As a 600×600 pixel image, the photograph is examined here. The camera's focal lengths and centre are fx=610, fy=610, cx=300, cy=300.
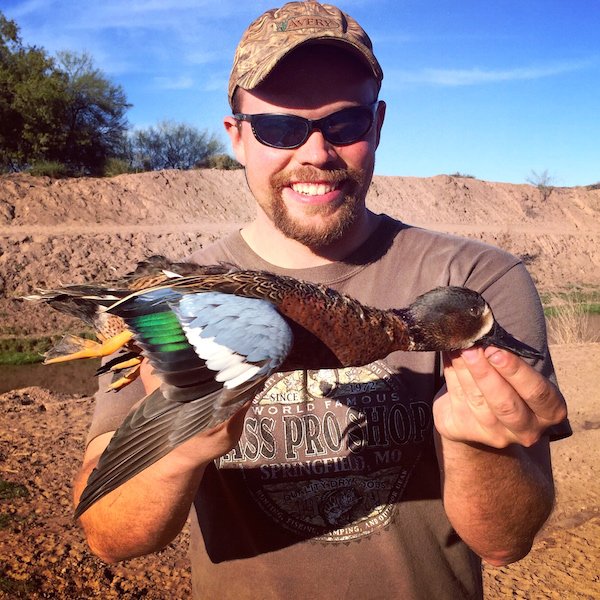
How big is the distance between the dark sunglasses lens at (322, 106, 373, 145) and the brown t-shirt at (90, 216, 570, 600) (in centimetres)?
69

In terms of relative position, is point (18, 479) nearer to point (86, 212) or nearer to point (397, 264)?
point (397, 264)

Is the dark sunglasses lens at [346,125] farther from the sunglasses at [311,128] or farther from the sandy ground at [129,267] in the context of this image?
the sandy ground at [129,267]

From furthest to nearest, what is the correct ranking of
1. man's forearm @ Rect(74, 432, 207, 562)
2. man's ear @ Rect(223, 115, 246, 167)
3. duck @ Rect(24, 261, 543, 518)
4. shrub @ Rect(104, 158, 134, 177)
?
shrub @ Rect(104, 158, 134, 177) < man's ear @ Rect(223, 115, 246, 167) < man's forearm @ Rect(74, 432, 207, 562) < duck @ Rect(24, 261, 543, 518)

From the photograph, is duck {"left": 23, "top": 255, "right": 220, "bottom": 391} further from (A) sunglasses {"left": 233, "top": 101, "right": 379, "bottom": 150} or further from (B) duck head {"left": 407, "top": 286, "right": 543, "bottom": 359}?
(B) duck head {"left": 407, "top": 286, "right": 543, "bottom": 359}

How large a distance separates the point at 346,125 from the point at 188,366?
1.41m

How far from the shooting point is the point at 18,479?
268 inches

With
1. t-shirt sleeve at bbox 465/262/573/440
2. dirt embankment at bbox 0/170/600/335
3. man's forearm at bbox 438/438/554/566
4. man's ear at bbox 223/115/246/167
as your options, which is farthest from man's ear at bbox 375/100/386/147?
dirt embankment at bbox 0/170/600/335

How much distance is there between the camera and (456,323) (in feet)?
8.41

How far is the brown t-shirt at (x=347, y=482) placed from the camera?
8.45 ft

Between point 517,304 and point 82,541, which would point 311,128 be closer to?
point 517,304

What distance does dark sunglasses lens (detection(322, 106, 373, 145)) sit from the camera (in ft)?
9.46

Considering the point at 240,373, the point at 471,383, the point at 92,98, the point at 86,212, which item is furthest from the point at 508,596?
the point at 92,98

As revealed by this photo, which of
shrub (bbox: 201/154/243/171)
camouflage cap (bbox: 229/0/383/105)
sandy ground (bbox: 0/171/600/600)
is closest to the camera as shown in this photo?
camouflage cap (bbox: 229/0/383/105)

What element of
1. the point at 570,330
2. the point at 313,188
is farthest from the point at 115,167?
the point at 313,188
